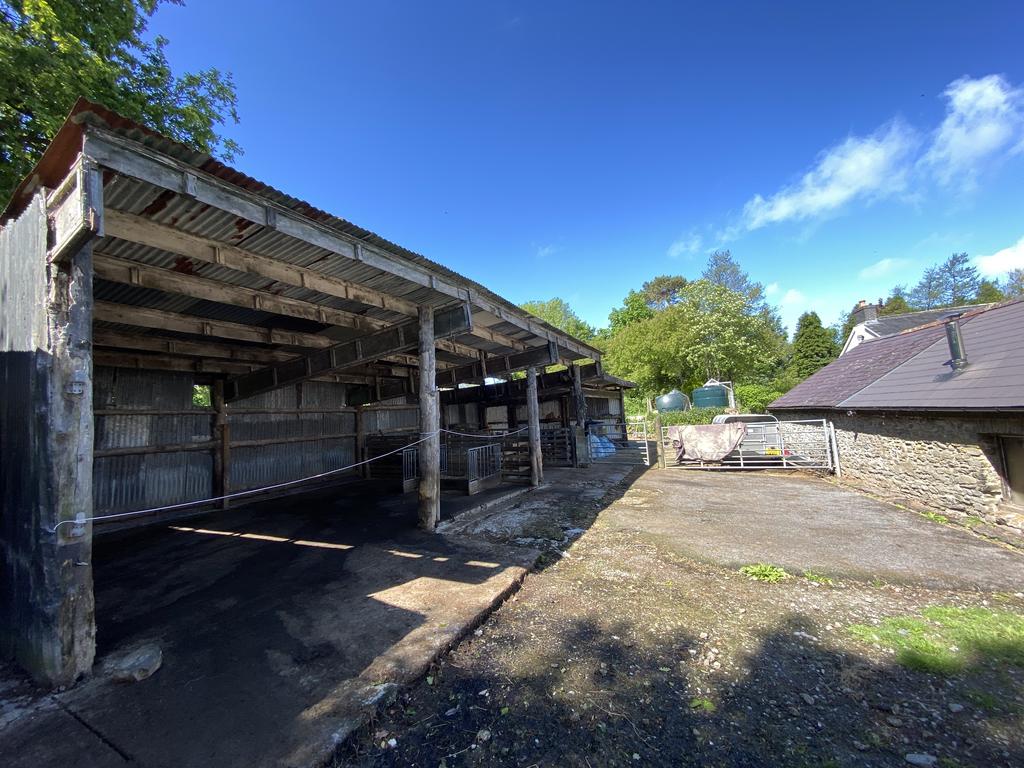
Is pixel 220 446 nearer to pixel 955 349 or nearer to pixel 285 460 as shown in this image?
pixel 285 460

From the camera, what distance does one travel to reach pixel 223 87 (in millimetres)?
8281

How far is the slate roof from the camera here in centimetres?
637

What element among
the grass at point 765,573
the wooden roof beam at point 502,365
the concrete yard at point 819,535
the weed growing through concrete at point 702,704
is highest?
the wooden roof beam at point 502,365

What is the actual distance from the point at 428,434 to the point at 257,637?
343 centimetres

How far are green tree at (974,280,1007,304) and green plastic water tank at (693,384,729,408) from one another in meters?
39.8

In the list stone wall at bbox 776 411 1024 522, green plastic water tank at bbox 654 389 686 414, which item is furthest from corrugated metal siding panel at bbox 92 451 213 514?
green plastic water tank at bbox 654 389 686 414

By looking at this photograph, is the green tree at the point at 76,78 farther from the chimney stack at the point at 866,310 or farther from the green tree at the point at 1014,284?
the green tree at the point at 1014,284

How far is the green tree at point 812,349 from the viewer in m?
36.3

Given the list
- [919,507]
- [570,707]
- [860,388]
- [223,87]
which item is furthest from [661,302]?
[570,707]

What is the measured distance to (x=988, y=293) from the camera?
42.2 m

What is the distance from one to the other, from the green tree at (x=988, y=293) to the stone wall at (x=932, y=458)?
53040 millimetres

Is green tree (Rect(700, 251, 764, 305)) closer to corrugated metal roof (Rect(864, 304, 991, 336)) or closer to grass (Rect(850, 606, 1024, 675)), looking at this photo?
corrugated metal roof (Rect(864, 304, 991, 336))

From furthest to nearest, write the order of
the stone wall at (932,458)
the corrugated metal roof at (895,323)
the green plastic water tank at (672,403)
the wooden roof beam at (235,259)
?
the green plastic water tank at (672,403) → the corrugated metal roof at (895,323) → the stone wall at (932,458) → the wooden roof beam at (235,259)

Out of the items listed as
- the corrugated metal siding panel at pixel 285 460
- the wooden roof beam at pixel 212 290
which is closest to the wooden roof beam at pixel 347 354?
the wooden roof beam at pixel 212 290
